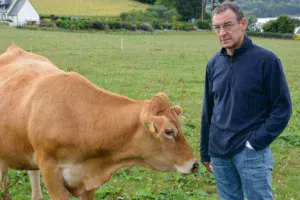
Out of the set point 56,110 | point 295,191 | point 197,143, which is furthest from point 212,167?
point 197,143

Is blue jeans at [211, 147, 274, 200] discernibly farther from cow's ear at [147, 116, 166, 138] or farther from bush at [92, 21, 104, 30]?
bush at [92, 21, 104, 30]

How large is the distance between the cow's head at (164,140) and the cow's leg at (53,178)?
0.97 m

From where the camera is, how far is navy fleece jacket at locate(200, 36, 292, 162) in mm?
3557

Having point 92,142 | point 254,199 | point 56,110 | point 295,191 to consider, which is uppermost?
point 56,110

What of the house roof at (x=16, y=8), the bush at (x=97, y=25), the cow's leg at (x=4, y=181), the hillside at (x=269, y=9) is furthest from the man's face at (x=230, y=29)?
the hillside at (x=269, y=9)

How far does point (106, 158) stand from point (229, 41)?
1.80 m

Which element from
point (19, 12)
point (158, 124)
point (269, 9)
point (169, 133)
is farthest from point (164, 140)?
point (269, 9)

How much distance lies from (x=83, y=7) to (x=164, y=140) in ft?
310

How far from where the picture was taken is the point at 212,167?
4.21 meters

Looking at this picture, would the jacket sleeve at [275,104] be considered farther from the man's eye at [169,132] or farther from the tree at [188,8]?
the tree at [188,8]

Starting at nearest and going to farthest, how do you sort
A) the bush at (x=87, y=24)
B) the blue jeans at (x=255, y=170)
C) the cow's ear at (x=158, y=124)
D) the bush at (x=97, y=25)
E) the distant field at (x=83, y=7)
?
the blue jeans at (x=255, y=170), the cow's ear at (x=158, y=124), the bush at (x=87, y=24), the bush at (x=97, y=25), the distant field at (x=83, y=7)

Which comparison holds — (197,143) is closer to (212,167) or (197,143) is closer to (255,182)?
(212,167)

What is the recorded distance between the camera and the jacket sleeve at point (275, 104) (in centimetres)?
354

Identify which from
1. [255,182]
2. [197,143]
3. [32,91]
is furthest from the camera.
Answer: [197,143]
